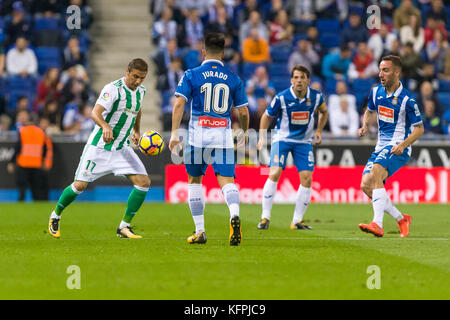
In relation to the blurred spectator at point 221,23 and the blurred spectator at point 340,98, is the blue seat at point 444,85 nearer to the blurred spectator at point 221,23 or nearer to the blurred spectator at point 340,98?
the blurred spectator at point 340,98

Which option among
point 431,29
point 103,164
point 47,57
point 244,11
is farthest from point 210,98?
point 431,29

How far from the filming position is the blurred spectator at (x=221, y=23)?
21.3 m

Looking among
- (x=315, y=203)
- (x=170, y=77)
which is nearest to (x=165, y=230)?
(x=315, y=203)

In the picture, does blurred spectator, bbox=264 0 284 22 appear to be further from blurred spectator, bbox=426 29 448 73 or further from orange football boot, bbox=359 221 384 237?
orange football boot, bbox=359 221 384 237

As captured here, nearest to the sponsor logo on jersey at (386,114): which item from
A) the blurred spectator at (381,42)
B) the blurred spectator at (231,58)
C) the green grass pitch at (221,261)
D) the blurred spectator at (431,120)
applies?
the green grass pitch at (221,261)

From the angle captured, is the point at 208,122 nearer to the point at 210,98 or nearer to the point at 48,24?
the point at 210,98

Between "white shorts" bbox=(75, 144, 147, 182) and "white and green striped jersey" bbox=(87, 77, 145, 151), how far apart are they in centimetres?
8

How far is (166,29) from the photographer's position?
21.4 meters

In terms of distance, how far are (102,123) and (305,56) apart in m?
12.2

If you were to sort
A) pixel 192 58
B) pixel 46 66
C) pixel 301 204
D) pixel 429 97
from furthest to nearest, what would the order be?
pixel 46 66
pixel 192 58
pixel 429 97
pixel 301 204

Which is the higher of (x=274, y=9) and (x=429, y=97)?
(x=274, y=9)

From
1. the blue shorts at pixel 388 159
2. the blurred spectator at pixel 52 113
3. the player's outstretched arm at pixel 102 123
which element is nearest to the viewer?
the player's outstretched arm at pixel 102 123

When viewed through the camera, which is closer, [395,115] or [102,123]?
[102,123]

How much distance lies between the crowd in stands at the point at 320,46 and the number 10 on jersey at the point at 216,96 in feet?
33.0
